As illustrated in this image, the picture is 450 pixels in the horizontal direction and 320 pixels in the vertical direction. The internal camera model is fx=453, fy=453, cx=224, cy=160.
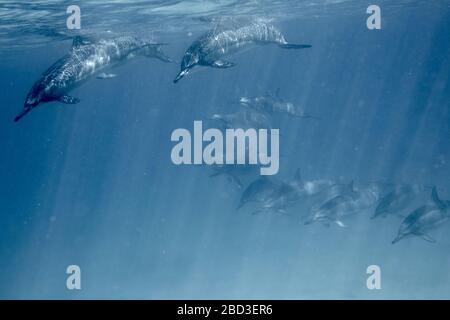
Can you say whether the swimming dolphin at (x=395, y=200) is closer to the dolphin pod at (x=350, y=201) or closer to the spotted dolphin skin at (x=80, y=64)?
the dolphin pod at (x=350, y=201)

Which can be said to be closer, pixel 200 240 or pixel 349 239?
pixel 349 239

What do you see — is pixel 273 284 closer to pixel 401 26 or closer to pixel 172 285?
pixel 172 285

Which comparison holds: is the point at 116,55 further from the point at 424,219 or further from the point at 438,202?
the point at 438,202

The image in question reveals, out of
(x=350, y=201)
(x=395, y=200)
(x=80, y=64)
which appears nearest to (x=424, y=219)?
(x=395, y=200)

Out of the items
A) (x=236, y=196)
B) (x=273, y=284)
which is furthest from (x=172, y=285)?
(x=236, y=196)

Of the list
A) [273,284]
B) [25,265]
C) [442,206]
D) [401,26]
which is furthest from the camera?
[401,26]

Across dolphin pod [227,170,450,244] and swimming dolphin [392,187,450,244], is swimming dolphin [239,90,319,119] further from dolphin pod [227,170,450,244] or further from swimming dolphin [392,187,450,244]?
swimming dolphin [392,187,450,244]
